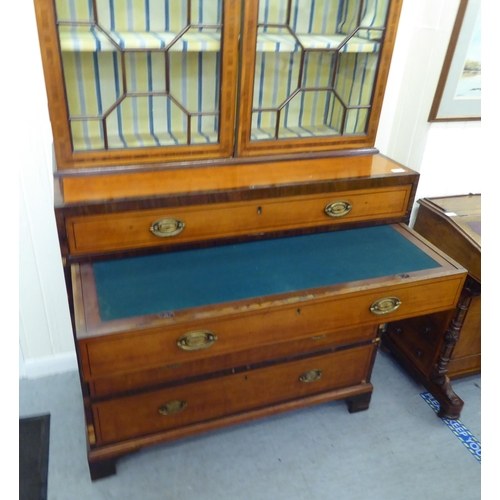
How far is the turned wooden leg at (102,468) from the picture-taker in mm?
1394

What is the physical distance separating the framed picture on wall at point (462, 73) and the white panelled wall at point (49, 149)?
28 mm

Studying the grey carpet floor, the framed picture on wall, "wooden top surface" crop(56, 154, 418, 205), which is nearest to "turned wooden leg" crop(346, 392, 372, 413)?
the grey carpet floor

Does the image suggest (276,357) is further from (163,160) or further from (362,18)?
(362,18)

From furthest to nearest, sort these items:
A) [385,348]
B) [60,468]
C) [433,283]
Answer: [385,348]
[60,468]
[433,283]

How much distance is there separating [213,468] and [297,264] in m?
0.77

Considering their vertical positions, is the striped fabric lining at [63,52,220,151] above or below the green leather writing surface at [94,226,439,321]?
above

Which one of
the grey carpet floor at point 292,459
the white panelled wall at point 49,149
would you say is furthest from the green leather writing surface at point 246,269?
the grey carpet floor at point 292,459

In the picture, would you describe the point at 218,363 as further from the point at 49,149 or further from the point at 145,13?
the point at 145,13

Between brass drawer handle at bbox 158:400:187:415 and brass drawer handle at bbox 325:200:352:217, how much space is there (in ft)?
2.36

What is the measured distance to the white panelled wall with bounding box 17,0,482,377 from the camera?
1369 millimetres

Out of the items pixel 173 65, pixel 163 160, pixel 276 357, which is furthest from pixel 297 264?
pixel 173 65

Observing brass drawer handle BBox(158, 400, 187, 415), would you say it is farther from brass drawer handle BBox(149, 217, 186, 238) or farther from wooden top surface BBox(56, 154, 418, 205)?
wooden top surface BBox(56, 154, 418, 205)

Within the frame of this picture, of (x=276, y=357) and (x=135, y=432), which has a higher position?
(x=276, y=357)

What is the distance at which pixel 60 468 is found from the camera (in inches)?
57.9
